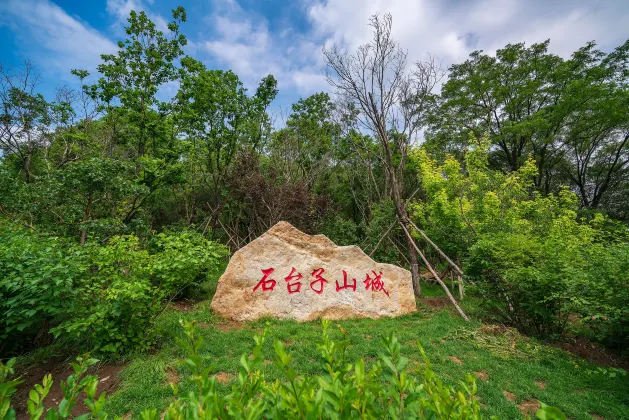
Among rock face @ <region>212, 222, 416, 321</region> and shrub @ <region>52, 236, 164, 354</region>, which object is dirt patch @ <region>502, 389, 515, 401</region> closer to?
rock face @ <region>212, 222, 416, 321</region>

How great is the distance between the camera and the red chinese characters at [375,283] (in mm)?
6938

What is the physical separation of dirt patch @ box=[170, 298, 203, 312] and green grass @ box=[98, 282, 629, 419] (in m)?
0.70

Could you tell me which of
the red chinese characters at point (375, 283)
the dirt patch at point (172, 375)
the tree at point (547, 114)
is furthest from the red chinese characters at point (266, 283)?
the tree at point (547, 114)

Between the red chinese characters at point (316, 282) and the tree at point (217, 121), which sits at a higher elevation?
the tree at point (217, 121)

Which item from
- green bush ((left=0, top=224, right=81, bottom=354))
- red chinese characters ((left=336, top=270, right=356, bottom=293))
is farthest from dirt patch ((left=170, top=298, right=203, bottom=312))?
red chinese characters ((left=336, top=270, right=356, bottom=293))

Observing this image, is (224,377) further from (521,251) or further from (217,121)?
(217,121)

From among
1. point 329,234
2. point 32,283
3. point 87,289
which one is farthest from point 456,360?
point 329,234

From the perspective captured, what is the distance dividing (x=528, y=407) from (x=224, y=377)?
371 centimetres

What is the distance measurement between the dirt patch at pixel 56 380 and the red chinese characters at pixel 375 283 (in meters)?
4.90

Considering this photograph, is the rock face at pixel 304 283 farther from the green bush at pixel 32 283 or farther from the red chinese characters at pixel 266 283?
the green bush at pixel 32 283

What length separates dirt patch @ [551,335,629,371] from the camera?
4.68 meters

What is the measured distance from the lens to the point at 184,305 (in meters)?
7.25

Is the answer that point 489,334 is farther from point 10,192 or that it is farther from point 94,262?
point 10,192

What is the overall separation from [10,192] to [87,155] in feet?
19.2
